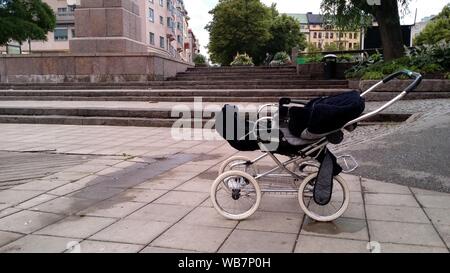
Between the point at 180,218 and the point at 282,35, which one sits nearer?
the point at 180,218

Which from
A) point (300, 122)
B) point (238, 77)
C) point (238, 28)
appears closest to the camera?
point (300, 122)

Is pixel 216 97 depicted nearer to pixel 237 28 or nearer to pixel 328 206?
pixel 328 206

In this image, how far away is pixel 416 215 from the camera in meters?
4.04

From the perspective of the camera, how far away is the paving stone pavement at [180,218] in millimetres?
3406

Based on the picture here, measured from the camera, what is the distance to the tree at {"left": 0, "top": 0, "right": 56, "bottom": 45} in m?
37.2

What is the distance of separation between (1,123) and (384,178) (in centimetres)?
1088

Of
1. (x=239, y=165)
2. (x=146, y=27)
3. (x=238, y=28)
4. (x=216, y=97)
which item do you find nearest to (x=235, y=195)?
(x=239, y=165)

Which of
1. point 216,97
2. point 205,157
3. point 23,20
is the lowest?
point 205,157

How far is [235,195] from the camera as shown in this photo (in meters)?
4.10

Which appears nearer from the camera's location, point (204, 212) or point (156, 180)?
point (204, 212)

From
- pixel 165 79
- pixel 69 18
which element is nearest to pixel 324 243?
pixel 165 79

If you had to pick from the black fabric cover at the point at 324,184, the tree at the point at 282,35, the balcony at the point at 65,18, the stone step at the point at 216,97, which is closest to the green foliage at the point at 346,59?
the stone step at the point at 216,97

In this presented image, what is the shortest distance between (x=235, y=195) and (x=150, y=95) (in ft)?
36.7
